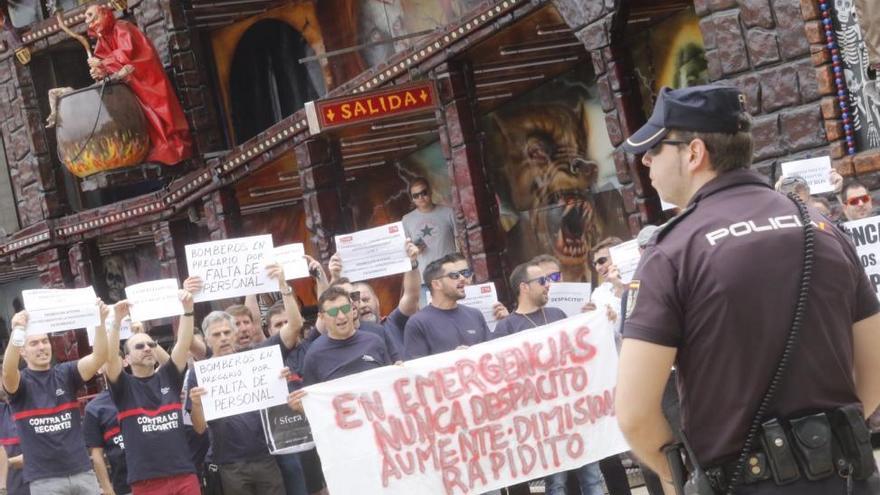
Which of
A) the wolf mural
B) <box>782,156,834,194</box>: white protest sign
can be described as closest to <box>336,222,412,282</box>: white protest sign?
<box>782,156,834,194</box>: white protest sign

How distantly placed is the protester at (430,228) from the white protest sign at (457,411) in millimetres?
5838

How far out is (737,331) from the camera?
12.2 ft

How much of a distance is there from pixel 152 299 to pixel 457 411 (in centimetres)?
286

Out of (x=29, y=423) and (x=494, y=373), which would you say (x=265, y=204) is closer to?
(x=29, y=423)

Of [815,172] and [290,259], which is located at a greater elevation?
[290,259]

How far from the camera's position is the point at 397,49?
55.4 ft

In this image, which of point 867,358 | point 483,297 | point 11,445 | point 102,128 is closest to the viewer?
point 867,358

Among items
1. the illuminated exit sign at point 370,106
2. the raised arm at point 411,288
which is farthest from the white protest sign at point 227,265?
the illuminated exit sign at point 370,106

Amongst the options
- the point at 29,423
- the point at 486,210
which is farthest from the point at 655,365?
the point at 486,210

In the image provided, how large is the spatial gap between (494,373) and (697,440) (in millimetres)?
5470

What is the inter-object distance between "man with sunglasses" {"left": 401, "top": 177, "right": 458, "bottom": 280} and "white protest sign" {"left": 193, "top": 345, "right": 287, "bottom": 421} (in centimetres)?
492

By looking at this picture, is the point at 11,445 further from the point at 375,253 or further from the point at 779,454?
the point at 779,454

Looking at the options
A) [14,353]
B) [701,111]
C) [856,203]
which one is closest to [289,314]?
[14,353]

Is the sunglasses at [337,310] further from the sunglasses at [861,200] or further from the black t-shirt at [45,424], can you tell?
the sunglasses at [861,200]
